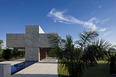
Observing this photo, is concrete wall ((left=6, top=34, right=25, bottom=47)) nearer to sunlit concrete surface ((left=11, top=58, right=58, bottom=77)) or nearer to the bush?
the bush

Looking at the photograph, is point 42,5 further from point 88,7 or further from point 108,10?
point 108,10

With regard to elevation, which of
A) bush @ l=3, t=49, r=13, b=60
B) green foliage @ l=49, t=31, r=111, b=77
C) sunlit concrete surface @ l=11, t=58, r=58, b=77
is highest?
green foliage @ l=49, t=31, r=111, b=77

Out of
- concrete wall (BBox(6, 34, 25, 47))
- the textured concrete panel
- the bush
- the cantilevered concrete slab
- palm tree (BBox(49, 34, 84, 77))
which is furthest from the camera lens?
the bush

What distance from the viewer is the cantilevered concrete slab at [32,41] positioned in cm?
1623

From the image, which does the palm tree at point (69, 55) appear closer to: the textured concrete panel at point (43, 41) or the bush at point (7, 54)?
the textured concrete panel at point (43, 41)

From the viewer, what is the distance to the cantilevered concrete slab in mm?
16234

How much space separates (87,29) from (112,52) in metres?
3.08

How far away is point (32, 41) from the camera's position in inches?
650

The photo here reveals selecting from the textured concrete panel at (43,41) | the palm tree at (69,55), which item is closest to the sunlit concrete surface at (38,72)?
the palm tree at (69,55)

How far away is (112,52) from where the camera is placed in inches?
258

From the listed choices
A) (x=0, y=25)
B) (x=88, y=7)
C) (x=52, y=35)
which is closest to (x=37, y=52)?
(x=0, y=25)

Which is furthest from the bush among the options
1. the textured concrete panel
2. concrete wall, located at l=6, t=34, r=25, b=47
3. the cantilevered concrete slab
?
the textured concrete panel

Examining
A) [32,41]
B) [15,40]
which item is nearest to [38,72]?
[32,41]

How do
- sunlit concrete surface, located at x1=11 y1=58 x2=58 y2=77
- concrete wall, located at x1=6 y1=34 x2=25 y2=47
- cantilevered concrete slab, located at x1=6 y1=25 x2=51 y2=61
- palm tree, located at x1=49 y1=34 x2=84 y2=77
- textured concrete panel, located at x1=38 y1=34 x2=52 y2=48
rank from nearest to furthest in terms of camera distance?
palm tree, located at x1=49 y1=34 x2=84 y2=77, sunlit concrete surface, located at x1=11 y1=58 x2=58 y2=77, cantilevered concrete slab, located at x1=6 y1=25 x2=51 y2=61, textured concrete panel, located at x1=38 y1=34 x2=52 y2=48, concrete wall, located at x1=6 y1=34 x2=25 y2=47
